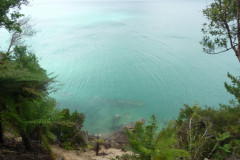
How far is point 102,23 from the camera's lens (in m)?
37.3

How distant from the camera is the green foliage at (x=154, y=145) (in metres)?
3.19

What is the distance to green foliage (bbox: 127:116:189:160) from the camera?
3186mm

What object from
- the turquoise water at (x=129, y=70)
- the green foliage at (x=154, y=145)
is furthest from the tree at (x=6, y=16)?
the green foliage at (x=154, y=145)

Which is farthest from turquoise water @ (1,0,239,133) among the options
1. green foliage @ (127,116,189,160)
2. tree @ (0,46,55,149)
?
tree @ (0,46,55,149)

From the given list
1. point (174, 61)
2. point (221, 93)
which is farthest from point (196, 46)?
point (221, 93)

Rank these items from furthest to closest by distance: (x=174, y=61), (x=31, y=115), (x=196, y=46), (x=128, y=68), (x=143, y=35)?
(x=143, y=35) → (x=196, y=46) → (x=174, y=61) → (x=128, y=68) → (x=31, y=115)

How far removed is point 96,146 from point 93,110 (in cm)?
678

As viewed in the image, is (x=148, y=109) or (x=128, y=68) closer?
(x=148, y=109)

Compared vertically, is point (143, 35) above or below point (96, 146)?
above

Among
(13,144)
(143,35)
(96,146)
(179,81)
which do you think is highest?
(143,35)

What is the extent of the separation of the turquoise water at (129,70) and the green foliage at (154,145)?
4.68m

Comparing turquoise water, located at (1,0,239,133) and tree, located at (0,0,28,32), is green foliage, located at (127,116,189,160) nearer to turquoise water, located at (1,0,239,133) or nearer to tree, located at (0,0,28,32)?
turquoise water, located at (1,0,239,133)

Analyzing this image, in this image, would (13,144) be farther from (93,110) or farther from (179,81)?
(179,81)

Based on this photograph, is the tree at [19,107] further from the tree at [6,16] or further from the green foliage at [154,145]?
the tree at [6,16]
